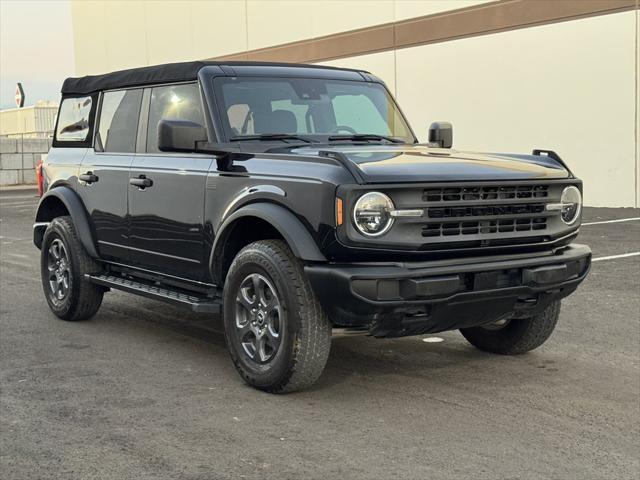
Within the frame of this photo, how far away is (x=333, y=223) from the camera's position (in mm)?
4773

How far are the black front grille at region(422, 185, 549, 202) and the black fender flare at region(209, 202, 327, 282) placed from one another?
66cm

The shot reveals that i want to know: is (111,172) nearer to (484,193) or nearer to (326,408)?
(326,408)

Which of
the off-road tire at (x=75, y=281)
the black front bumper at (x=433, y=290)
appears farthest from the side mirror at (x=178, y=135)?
the off-road tire at (x=75, y=281)

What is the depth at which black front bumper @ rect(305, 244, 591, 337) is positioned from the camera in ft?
15.3

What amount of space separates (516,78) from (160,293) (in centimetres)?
1441

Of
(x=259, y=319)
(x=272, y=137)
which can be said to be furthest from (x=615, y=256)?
(x=259, y=319)

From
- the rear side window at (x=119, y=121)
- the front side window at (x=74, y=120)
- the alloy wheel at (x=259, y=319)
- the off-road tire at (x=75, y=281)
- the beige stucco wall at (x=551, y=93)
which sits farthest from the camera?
the beige stucco wall at (x=551, y=93)

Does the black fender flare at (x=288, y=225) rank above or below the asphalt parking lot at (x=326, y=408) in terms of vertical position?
above

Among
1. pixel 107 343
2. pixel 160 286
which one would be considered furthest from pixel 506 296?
pixel 107 343

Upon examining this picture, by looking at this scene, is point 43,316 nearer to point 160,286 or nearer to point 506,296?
point 160,286

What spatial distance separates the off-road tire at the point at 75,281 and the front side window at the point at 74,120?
727 mm

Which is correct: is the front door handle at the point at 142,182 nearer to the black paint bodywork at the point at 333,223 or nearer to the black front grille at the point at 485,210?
the black paint bodywork at the point at 333,223

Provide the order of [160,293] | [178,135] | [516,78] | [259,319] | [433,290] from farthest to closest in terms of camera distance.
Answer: [516,78]
[160,293]
[178,135]
[259,319]
[433,290]

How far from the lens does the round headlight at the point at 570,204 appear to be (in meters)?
5.49
